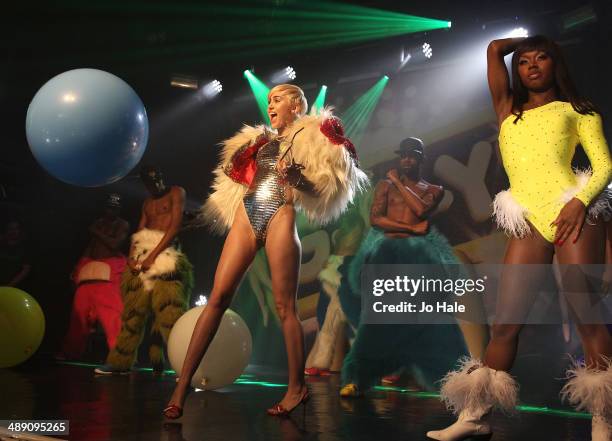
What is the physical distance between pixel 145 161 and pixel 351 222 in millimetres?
3063

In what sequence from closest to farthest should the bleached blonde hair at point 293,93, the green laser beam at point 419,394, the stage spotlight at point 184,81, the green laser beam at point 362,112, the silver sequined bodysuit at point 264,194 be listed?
1. the silver sequined bodysuit at point 264,194
2. the bleached blonde hair at point 293,93
3. the green laser beam at point 419,394
4. the green laser beam at point 362,112
5. the stage spotlight at point 184,81

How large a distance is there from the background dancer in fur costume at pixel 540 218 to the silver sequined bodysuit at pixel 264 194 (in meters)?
1.13

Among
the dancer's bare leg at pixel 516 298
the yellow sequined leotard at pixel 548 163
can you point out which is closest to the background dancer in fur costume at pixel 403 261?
the dancer's bare leg at pixel 516 298

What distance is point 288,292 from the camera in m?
3.25

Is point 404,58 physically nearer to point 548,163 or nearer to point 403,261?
point 403,261

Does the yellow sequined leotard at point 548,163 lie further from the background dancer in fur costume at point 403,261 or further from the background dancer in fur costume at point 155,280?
the background dancer in fur costume at point 155,280

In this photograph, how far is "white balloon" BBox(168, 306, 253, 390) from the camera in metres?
4.18

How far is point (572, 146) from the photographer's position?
8.81ft

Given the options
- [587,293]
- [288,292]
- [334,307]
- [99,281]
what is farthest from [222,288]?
[99,281]

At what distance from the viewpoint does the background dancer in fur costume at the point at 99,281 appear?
6840 millimetres

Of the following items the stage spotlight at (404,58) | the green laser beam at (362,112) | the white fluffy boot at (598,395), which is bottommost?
the white fluffy boot at (598,395)

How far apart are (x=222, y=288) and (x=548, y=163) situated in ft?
5.40

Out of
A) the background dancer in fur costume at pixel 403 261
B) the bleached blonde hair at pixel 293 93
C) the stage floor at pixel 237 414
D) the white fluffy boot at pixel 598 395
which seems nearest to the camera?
the white fluffy boot at pixel 598 395

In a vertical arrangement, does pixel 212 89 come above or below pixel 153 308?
above
